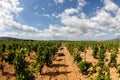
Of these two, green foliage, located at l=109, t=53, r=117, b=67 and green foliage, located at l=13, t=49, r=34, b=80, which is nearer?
green foliage, located at l=13, t=49, r=34, b=80

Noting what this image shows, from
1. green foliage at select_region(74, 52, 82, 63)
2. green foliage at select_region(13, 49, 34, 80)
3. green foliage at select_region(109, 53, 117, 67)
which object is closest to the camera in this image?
green foliage at select_region(13, 49, 34, 80)

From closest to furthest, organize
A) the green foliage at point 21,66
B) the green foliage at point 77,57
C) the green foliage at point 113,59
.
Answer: the green foliage at point 21,66 < the green foliage at point 113,59 < the green foliage at point 77,57

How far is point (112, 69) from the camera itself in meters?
27.1

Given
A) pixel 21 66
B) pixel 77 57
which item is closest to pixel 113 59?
→ pixel 77 57

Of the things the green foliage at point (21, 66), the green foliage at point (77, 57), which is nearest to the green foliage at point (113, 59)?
the green foliage at point (77, 57)

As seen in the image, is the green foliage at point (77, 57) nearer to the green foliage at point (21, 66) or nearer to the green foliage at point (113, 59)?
the green foliage at point (113, 59)

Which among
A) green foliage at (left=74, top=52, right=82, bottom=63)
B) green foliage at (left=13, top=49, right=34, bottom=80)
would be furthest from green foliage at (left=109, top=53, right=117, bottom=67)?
green foliage at (left=13, top=49, right=34, bottom=80)

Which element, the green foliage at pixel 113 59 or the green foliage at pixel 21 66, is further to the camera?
the green foliage at pixel 113 59

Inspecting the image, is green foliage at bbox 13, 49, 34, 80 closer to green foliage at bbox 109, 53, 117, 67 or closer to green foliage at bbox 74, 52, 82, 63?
green foliage at bbox 74, 52, 82, 63

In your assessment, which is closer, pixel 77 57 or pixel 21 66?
pixel 21 66

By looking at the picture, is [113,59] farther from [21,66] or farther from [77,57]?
[21,66]

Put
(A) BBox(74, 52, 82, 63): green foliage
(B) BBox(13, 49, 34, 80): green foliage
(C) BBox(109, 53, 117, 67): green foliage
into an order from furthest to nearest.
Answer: (A) BBox(74, 52, 82, 63): green foliage < (C) BBox(109, 53, 117, 67): green foliage < (B) BBox(13, 49, 34, 80): green foliage

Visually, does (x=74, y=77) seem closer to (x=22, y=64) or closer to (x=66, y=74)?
(x=66, y=74)

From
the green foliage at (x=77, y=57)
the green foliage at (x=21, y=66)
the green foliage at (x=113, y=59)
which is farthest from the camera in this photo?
the green foliage at (x=77, y=57)
